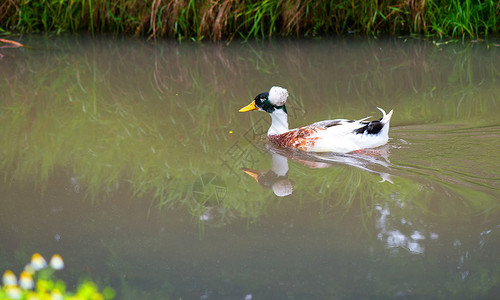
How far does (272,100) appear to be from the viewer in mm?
5688

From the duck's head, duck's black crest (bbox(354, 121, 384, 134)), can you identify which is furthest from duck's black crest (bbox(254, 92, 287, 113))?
duck's black crest (bbox(354, 121, 384, 134))

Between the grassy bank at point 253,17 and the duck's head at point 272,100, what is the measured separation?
3408 mm

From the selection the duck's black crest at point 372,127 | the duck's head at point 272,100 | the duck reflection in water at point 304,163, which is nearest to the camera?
the duck reflection in water at point 304,163

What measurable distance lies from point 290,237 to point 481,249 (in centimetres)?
109

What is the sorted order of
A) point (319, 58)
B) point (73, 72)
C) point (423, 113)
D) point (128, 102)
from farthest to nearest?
point (319, 58)
point (73, 72)
point (128, 102)
point (423, 113)

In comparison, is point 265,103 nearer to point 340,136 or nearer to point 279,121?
point 279,121

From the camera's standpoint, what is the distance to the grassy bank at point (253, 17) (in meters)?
9.05

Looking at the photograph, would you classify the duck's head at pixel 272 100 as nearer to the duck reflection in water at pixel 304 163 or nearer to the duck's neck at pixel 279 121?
the duck's neck at pixel 279 121

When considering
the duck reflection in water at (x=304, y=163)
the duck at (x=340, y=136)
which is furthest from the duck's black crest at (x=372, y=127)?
the duck reflection in water at (x=304, y=163)

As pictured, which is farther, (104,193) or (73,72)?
(73,72)

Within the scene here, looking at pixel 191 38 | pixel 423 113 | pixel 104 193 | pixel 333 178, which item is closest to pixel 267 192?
pixel 333 178

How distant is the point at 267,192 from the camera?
4621 mm

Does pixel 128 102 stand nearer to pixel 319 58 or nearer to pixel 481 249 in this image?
pixel 319 58

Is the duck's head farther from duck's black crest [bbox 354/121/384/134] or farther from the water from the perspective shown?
duck's black crest [bbox 354/121/384/134]
